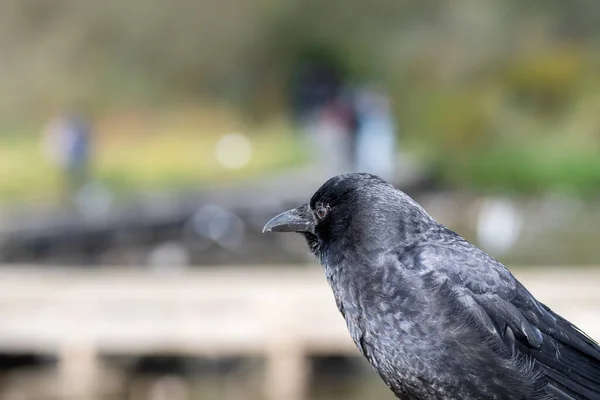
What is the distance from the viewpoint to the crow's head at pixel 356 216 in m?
3.55

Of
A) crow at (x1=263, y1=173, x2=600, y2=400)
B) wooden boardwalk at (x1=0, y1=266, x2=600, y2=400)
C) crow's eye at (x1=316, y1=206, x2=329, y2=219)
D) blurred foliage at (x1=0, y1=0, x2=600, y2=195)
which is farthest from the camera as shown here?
blurred foliage at (x1=0, y1=0, x2=600, y2=195)

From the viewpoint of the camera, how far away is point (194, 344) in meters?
10.8

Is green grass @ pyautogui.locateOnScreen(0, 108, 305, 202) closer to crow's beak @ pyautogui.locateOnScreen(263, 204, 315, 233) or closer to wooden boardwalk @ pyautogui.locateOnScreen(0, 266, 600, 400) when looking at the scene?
wooden boardwalk @ pyautogui.locateOnScreen(0, 266, 600, 400)

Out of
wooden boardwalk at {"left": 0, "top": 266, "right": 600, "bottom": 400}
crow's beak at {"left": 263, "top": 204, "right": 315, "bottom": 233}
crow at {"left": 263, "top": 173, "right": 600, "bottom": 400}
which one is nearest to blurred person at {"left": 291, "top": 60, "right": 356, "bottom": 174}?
wooden boardwalk at {"left": 0, "top": 266, "right": 600, "bottom": 400}

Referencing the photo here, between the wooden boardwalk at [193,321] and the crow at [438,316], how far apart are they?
691cm

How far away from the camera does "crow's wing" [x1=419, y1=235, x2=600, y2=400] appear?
3426mm

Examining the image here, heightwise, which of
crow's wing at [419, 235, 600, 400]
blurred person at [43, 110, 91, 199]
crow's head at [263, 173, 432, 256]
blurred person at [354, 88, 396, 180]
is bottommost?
crow's wing at [419, 235, 600, 400]

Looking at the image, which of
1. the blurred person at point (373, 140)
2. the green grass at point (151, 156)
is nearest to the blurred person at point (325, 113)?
the blurred person at point (373, 140)

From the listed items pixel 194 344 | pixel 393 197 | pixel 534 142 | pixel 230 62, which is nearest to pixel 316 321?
pixel 194 344

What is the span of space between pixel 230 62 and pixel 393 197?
1221 inches

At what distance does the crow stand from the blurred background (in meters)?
6.60

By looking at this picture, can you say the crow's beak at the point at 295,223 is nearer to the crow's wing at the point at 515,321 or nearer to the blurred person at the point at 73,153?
the crow's wing at the point at 515,321

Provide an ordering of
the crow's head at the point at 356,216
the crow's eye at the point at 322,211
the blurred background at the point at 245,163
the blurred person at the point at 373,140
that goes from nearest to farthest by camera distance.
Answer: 1. the crow's head at the point at 356,216
2. the crow's eye at the point at 322,211
3. the blurred background at the point at 245,163
4. the blurred person at the point at 373,140

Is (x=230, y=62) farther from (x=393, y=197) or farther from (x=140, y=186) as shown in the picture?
(x=393, y=197)
